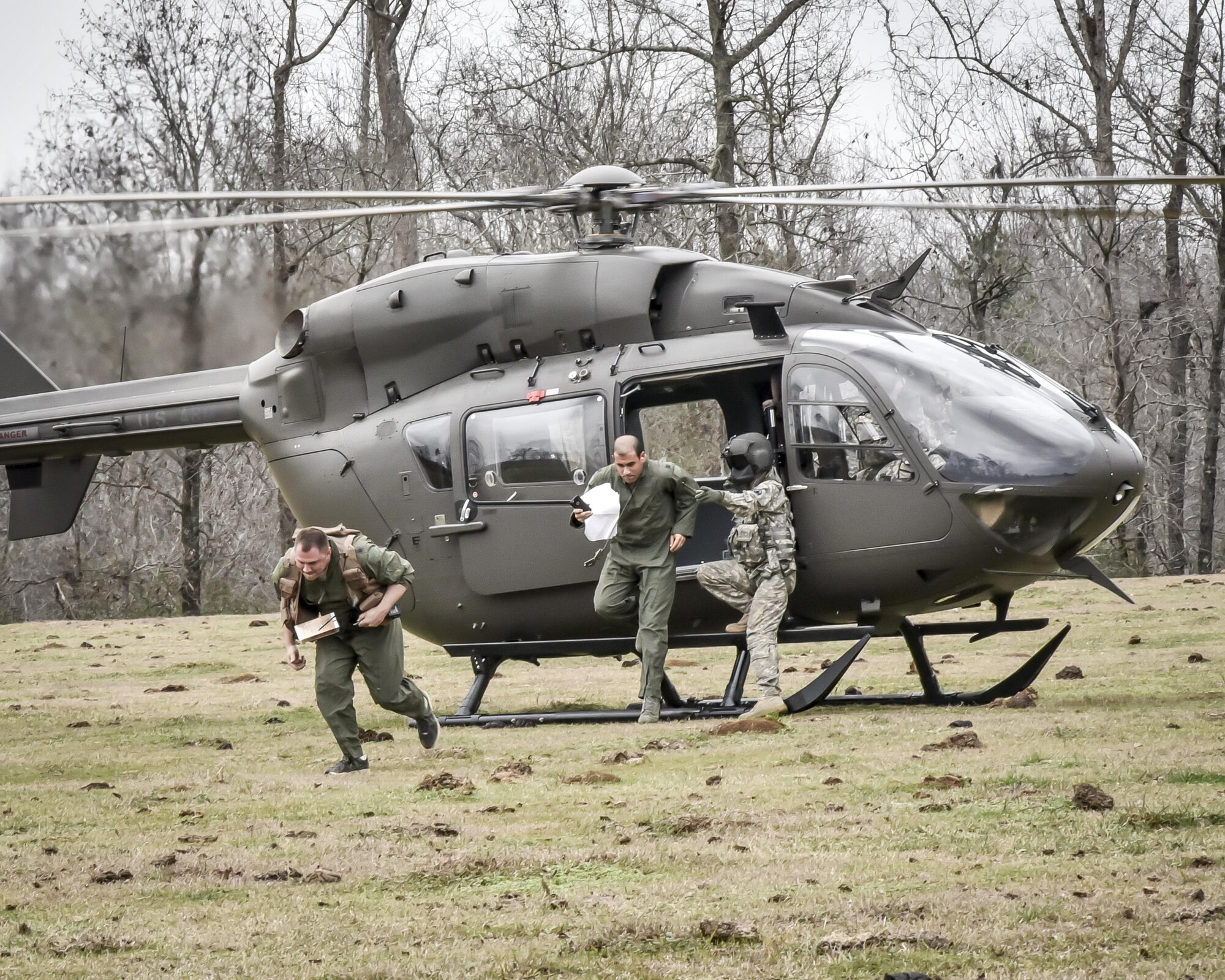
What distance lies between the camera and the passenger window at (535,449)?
10.3 meters

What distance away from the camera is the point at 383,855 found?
5965mm

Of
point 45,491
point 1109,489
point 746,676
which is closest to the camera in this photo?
point 1109,489

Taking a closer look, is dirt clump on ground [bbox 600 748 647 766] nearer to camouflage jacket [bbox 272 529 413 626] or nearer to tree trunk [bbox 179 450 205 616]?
camouflage jacket [bbox 272 529 413 626]

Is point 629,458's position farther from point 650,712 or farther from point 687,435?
point 687,435

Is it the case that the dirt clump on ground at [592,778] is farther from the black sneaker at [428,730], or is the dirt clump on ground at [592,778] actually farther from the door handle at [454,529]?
the door handle at [454,529]

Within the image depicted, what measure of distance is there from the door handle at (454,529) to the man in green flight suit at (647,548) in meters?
0.91

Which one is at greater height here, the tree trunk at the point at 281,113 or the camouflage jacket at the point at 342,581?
the tree trunk at the point at 281,113

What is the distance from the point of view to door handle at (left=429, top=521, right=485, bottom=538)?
418 inches

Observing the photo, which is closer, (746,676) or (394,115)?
(746,676)

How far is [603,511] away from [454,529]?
1.32 meters

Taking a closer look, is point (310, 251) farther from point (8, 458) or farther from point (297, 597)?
point (297, 597)

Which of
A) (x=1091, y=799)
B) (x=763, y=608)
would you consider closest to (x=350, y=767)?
(x=763, y=608)

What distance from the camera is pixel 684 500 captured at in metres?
10.0

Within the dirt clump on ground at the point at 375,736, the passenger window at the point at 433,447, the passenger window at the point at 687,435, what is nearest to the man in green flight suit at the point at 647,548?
the passenger window at the point at 433,447
